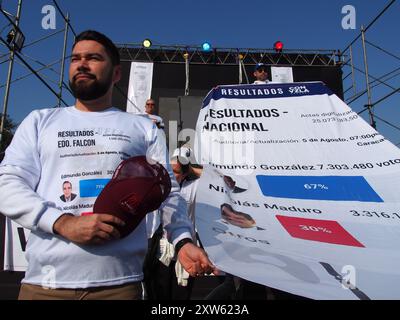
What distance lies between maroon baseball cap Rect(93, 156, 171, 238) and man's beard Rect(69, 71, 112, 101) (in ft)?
0.95

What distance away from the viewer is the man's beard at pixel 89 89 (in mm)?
1070

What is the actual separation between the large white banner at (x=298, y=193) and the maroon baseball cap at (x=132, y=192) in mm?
379

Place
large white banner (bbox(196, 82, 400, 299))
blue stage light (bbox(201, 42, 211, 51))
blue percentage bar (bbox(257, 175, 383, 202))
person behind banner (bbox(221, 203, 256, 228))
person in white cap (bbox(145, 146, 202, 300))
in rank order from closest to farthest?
large white banner (bbox(196, 82, 400, 299)) → person behind banner (bbox(221, 203, 256, 228)) → blue percentage bar (bbox(257, 175, 383, 202)) → person in white cap (bbox(145, 146, 202, 300)) → blue stage light (bbox(201, 42, 211, 51))

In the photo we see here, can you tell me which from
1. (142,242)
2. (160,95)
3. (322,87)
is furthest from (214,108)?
(160,95)

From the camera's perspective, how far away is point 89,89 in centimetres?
107

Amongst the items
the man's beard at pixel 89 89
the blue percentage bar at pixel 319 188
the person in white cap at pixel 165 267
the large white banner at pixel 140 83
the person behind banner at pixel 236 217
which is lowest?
the person in white cap at pixel 165 267

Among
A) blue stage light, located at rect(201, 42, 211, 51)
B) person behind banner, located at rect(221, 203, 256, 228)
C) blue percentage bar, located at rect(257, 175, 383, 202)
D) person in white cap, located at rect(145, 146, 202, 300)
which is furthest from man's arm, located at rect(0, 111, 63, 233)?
blue stage light, located at rect(201, 42, 211, 51)

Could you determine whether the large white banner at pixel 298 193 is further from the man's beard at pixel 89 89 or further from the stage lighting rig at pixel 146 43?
the stage lighting rig at pixel 146 43

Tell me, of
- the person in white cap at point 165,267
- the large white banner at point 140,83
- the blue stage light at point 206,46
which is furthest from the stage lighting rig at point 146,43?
the person in white cap at point 165,267

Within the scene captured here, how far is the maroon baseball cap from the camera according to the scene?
2.89ft

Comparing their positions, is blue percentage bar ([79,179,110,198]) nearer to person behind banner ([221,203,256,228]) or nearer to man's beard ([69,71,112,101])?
man's beard ([69,71,112,101])

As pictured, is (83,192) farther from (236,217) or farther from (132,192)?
(236,217)
